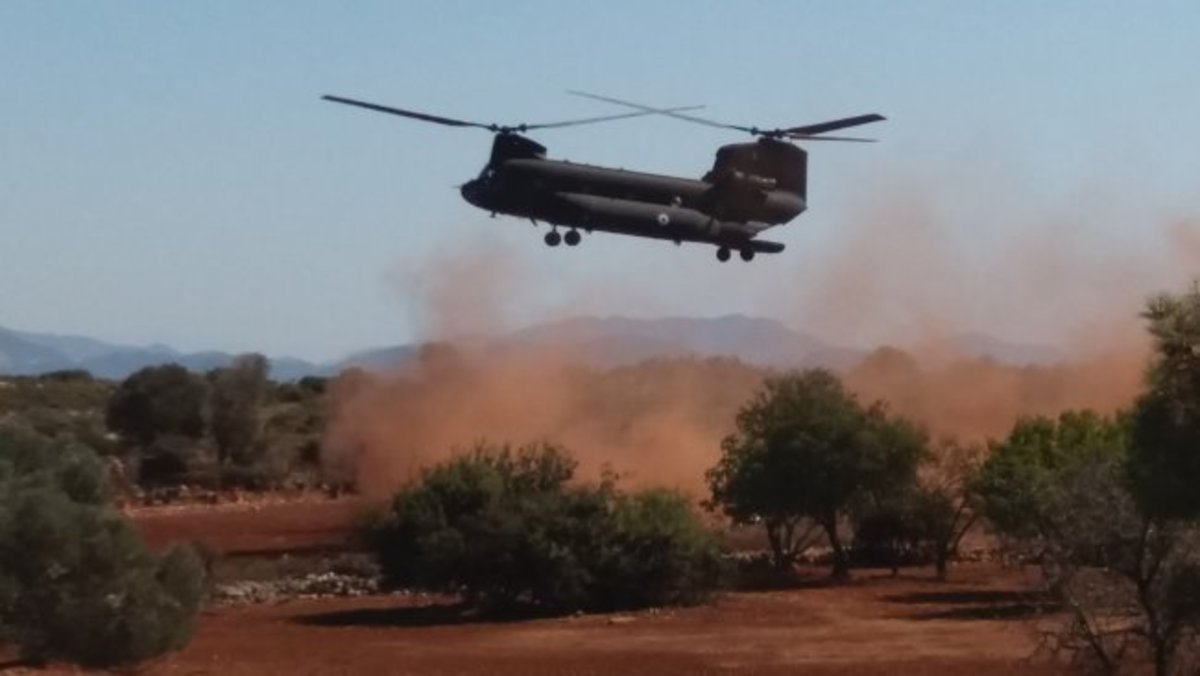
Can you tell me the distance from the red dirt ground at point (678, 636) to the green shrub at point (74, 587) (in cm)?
231

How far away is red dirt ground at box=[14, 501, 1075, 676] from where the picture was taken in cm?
5203

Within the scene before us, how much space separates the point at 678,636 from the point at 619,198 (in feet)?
81.4

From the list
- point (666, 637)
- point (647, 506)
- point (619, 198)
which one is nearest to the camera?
point (619, 198)

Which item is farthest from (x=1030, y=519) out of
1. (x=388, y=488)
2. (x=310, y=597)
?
(x=388, y=488)

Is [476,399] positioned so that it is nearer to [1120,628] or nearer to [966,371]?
[966,371]

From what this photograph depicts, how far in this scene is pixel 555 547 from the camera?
6969 cm

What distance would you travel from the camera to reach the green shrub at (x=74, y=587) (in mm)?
45188

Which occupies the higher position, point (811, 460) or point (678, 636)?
point (811, 460)

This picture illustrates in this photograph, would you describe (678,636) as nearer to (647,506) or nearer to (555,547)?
(555,547)

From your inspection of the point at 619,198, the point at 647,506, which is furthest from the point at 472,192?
the point at 647,506

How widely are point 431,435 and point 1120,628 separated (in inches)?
3085

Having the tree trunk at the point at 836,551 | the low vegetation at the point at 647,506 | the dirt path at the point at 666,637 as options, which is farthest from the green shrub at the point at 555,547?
the tree trunk at the point at 836,551

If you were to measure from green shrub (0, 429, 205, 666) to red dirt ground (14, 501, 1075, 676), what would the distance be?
2.31 meters

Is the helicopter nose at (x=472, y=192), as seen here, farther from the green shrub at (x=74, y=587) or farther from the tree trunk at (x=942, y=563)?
the tree trunk at (x=942, y=563)
